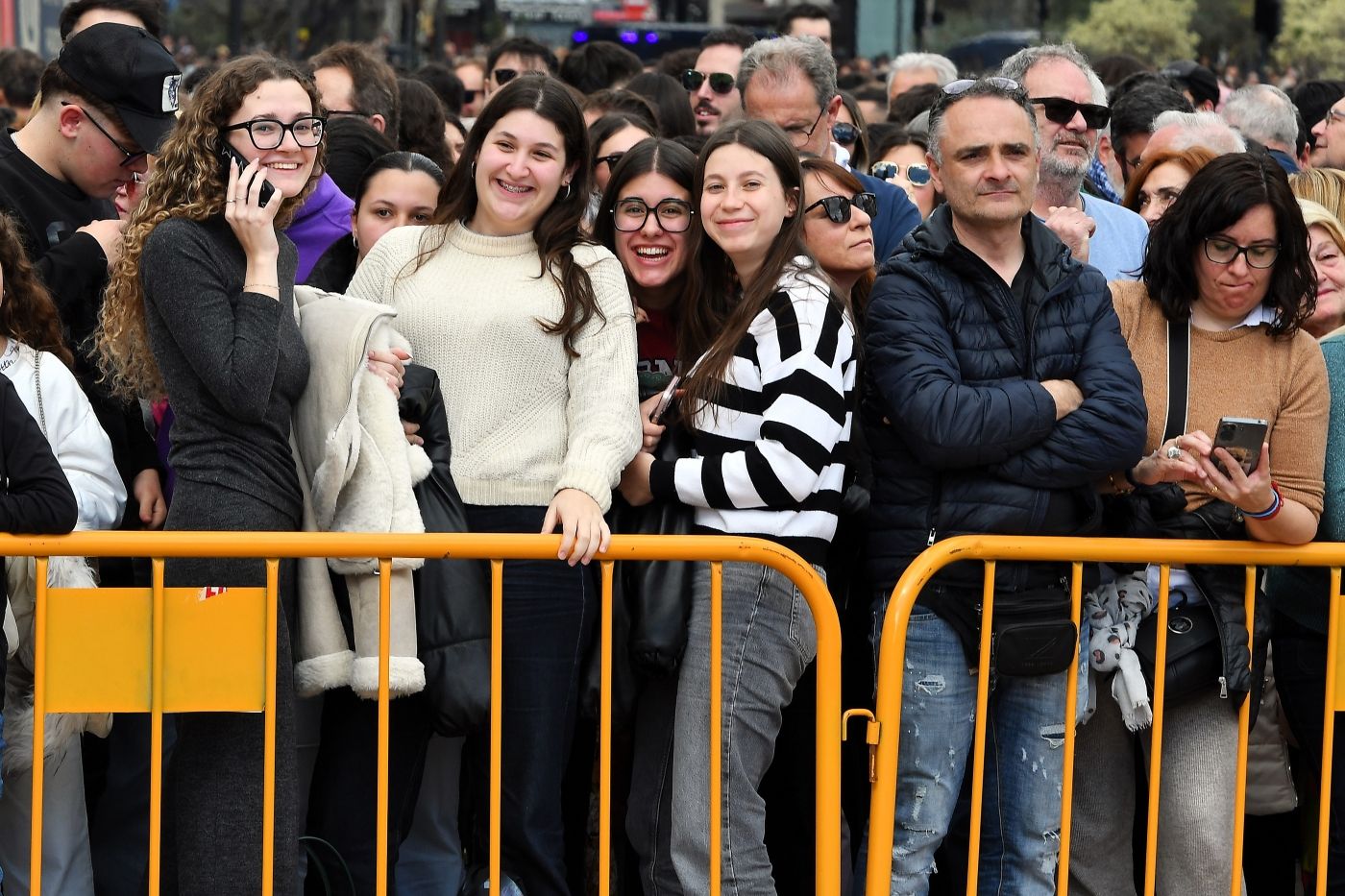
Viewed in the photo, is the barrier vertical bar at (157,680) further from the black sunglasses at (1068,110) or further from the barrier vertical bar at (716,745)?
the black sunglasses at (1068,110)

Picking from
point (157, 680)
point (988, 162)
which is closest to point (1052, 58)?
point (988, 162)

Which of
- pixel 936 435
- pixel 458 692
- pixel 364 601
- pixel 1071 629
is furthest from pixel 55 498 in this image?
pixel 1071 629

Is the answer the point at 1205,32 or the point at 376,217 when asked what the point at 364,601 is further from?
the point at 1205,32

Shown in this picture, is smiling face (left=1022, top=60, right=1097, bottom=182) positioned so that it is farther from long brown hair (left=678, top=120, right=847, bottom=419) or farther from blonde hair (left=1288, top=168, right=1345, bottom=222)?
long brown hair (left=678, top=120, right=847, bottom=419)

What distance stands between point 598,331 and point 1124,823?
1.89 metres

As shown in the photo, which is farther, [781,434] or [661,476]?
[661,476]

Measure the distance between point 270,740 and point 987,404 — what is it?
186cm

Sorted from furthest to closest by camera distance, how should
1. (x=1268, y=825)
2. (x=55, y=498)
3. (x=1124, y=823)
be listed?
(x=1268, y=825) < (x=1124, y=823) < (x=55, y=498)

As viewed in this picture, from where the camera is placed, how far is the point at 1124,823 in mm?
4281

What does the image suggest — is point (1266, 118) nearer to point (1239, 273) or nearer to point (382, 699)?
point (1239, 273)

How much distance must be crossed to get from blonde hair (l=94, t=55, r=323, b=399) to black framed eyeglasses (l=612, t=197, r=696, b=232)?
94cm

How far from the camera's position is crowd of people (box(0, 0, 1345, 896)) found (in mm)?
3832

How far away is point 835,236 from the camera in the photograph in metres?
4.70

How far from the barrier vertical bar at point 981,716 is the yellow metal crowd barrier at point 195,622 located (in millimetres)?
408
